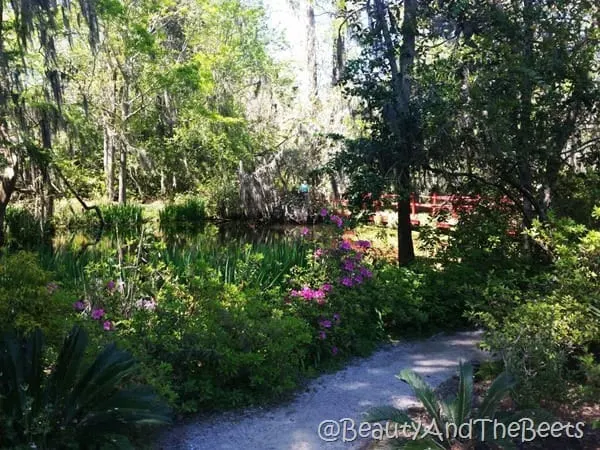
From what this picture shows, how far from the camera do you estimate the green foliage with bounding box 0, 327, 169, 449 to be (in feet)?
8.81

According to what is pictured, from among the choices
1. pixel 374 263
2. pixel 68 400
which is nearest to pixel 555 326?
pixel 374 263

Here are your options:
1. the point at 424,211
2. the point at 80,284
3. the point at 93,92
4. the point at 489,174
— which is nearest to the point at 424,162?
the point at 489,174

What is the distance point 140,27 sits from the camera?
55.8 feet

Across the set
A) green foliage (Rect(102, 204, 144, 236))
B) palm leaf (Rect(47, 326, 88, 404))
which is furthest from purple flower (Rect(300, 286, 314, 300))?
green foliage (Rect(102, 204, 144, 236))

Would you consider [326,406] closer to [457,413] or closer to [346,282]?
[457,413]

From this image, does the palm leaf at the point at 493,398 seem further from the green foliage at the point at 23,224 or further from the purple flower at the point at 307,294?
the green foliage at the point at 23,224

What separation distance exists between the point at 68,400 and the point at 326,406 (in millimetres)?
1766

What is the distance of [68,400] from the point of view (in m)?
2.83

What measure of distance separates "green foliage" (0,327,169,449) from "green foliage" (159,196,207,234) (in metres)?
14.6

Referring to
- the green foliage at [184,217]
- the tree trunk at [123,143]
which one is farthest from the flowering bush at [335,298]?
the tree trunk at [123,143]

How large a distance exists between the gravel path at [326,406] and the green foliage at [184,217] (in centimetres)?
1328

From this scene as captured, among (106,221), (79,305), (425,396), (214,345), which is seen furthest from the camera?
(106,221)

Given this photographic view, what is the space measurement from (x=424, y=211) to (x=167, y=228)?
26.1 feet

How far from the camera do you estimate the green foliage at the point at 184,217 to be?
1842 cm
